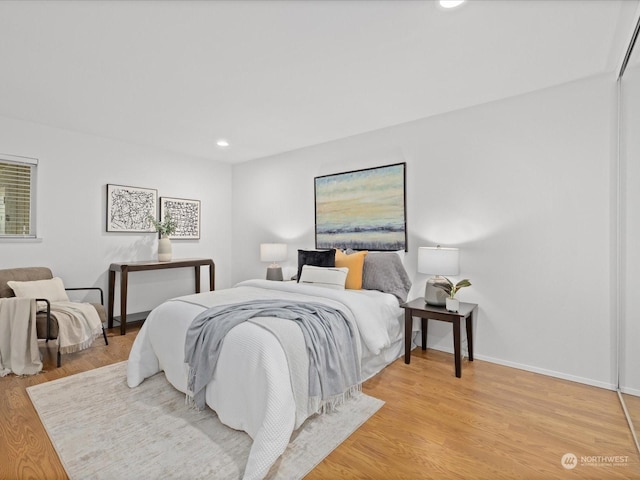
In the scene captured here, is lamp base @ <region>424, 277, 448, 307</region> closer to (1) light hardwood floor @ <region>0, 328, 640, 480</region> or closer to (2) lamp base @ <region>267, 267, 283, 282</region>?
(1) light hardwood floor @ <region>0, 328, 640, 480</region>

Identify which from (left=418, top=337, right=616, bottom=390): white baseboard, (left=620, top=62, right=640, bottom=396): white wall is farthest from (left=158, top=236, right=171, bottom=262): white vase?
(left=620, top=62, right=640, bottom=396): white wall

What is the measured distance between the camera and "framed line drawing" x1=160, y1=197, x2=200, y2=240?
4789 mm

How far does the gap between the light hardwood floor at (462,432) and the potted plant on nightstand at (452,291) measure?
0.58m

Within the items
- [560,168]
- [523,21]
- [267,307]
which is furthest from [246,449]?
[560,168]

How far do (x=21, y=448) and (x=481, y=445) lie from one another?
8.55ft

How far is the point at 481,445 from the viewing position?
1.85 m

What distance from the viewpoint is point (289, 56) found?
229 centimetres

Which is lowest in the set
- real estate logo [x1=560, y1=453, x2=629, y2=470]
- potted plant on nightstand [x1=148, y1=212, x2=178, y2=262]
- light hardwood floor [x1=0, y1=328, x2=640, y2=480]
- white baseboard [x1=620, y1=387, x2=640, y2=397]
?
real estate logo [x1=560, y1=453, x2=629, y2=470]

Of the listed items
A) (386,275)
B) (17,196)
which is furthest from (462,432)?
(17,196)

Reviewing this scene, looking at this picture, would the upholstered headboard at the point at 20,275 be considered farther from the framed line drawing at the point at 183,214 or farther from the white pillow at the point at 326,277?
the white pillow at the point at 326,277

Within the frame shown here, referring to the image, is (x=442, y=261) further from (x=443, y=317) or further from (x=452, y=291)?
(x=443, y=317)

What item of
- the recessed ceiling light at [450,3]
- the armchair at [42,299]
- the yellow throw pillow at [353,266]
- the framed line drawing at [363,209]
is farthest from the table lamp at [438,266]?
the armchair at [42,299]

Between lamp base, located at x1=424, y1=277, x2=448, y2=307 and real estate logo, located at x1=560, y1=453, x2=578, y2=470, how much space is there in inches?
54.0

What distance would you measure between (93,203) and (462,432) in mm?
4623
